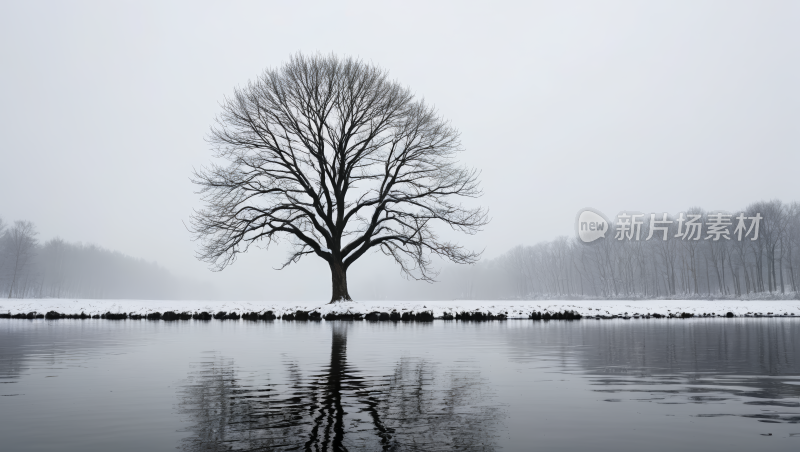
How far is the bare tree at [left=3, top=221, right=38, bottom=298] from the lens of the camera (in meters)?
78.8

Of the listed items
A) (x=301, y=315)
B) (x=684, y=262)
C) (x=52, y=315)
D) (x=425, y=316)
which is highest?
(x=684, y=262)

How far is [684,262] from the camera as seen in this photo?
81.4 meters

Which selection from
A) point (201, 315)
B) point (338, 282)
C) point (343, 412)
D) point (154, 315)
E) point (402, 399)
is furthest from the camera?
point (338, 282)

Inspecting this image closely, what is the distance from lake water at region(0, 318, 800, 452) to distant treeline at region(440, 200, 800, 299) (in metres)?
71.5

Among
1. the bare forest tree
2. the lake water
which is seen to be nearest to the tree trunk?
the lake water

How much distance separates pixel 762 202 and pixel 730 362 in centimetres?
8237

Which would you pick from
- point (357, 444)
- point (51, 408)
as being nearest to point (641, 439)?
point (357, 444)

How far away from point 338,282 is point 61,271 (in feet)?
315

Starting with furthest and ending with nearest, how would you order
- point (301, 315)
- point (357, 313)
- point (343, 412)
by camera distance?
point (301, 315) → point (357, 313) → point (343, 412)

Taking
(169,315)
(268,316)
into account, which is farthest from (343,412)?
(169,315)

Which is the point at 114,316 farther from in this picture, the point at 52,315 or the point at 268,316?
the point at 268,316

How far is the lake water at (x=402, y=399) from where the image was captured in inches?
214

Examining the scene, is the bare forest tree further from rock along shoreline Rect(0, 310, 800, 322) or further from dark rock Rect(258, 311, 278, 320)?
dark rock Rect(258, 311, 278, 320)

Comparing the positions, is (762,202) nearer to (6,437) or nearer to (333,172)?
(333,172)
